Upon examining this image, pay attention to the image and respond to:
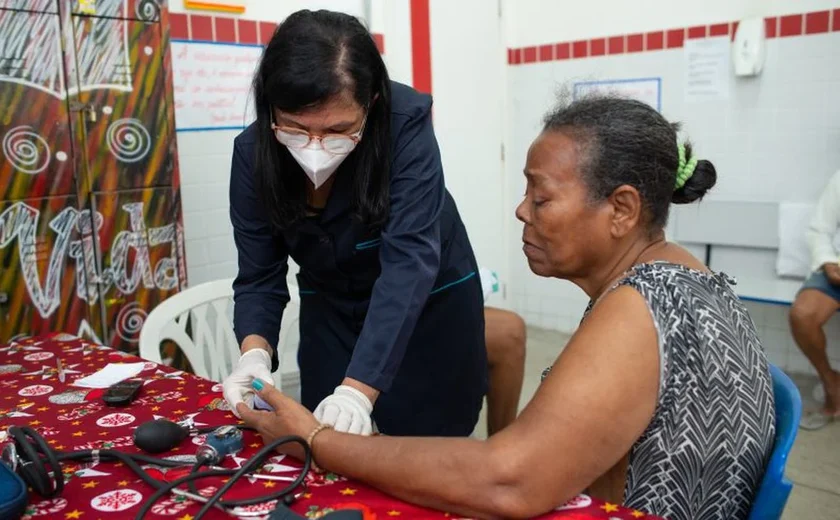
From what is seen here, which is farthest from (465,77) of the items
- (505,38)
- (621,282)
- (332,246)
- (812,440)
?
(621,282)

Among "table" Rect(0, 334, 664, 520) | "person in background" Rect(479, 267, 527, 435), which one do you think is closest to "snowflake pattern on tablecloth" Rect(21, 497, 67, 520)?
"table" Rect(0, 334, 664, 520)

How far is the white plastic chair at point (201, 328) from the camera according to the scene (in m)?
1.97

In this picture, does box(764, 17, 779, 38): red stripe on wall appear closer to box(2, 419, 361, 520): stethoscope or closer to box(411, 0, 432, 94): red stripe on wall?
box(411, 0, 432, 94): red stripe on wall

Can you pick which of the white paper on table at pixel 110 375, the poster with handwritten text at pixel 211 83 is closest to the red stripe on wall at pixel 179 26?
the poster with handwritten text at pixel 211 83

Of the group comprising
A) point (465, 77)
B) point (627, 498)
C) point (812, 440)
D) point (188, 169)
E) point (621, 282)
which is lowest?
point (812, 440)

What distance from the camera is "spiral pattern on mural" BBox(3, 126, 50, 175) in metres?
1.96

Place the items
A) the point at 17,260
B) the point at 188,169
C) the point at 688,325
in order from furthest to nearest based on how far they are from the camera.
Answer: the point at 188,169 → the point at 17,260 → the point at 688,325

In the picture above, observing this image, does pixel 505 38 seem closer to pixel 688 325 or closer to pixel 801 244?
pixel 801 244

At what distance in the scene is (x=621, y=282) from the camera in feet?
3.18

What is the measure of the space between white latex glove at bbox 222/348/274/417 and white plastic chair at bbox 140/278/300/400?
60cm

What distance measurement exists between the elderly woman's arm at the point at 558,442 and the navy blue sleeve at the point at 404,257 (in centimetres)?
32

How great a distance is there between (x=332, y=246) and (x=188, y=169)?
1521 millimetres

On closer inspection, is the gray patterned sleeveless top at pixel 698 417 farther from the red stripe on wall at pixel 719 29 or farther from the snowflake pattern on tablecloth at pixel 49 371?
the red stripe on wall at pixel 719 29

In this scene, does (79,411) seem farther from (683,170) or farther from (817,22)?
(817,22)
